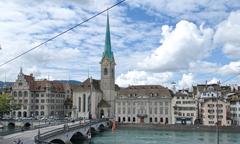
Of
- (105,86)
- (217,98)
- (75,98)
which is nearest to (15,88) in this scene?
(75,98)

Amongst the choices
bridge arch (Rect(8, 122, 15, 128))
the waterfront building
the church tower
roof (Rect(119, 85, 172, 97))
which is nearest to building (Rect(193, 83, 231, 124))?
the waterfront building

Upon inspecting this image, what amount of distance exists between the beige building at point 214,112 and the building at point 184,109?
6.05 meters

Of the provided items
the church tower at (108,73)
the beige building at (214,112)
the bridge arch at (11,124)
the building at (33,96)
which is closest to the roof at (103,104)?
the church tower at (108,73)

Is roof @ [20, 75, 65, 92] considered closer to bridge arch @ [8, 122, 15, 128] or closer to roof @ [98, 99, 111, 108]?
roof @ [98, 99, 111, 108]

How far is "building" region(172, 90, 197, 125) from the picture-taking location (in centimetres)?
11900

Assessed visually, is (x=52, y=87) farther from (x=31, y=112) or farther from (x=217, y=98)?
(x=217, y=98)

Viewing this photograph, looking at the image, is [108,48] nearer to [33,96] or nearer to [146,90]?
[146,90]

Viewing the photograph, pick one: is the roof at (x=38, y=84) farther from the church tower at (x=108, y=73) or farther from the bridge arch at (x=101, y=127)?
the bridge arch at (x=101, y=127)

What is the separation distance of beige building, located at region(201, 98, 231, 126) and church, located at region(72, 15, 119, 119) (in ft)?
106

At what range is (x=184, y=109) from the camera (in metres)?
120

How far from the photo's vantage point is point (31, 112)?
139m

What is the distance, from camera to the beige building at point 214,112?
11112cm

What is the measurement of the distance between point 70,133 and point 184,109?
193ft

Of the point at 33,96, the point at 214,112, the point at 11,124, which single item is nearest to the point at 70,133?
the point at 11,124
